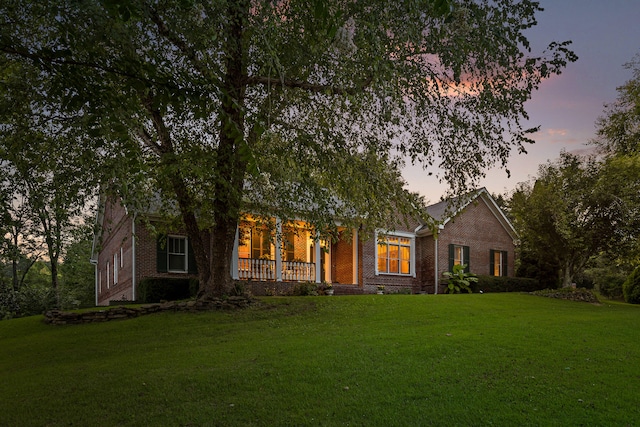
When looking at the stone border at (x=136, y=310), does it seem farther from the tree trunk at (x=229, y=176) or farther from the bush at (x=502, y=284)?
the bush at (x=502, y=284)

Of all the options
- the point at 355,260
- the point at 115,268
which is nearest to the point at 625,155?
the point at 355,260

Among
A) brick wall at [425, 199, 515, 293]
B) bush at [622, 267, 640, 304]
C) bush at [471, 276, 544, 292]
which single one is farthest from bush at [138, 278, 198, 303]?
bush at [622, 267, 640, 304]

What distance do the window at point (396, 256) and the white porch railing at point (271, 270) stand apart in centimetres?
393

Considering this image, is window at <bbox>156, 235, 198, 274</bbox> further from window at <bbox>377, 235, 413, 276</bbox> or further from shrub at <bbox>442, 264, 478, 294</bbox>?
shrub at <bbox>442, 264, 478, 294</bbox>

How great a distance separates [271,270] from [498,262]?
1379 cm

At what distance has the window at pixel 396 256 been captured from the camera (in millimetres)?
24531

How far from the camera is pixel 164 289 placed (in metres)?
18.1

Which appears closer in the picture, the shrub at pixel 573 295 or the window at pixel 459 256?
the shrub at pixel 573 295

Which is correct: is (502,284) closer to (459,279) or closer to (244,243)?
(459,279)

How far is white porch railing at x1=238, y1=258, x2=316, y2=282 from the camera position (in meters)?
20.5

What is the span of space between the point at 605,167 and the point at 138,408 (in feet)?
77.4

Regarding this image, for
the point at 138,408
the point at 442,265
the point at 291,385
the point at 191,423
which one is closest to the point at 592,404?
the point at 291,385

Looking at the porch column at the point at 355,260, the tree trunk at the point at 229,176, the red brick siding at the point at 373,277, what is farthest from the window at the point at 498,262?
the tree trunk at the point at 229,176

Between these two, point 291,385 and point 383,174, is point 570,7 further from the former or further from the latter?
point 291,385
